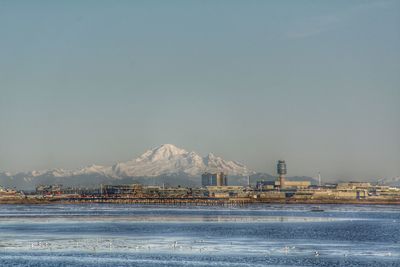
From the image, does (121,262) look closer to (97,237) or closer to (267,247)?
(267,247)

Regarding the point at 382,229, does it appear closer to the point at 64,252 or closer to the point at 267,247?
the point at 267,247

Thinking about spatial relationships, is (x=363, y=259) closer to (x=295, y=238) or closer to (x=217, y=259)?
(x=217, y=259)

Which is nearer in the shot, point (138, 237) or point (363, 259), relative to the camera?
point (363, 259)

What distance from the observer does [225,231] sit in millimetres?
120438

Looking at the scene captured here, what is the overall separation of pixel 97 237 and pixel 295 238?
75.0 feet

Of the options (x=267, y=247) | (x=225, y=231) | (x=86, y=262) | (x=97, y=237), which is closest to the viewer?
(x=86, y=262)

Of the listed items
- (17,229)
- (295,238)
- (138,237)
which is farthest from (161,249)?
(17,229)

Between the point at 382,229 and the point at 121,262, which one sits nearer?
the point at 121,262

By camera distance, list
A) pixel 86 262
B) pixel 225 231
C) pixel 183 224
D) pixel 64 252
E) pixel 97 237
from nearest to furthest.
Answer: pixel 86 262 < pixel 64 252 < pixel 97 237 < pixel 225 231 < pixel 183 224

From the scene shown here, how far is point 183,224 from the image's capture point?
138500 millimetres

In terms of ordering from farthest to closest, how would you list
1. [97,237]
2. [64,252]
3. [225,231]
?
[225,231]
[97,237]
[64,252]

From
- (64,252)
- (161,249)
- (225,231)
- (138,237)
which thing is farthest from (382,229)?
(64,252)

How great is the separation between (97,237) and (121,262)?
2853 centimetres

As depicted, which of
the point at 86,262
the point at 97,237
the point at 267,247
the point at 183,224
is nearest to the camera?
the point at 86,262
